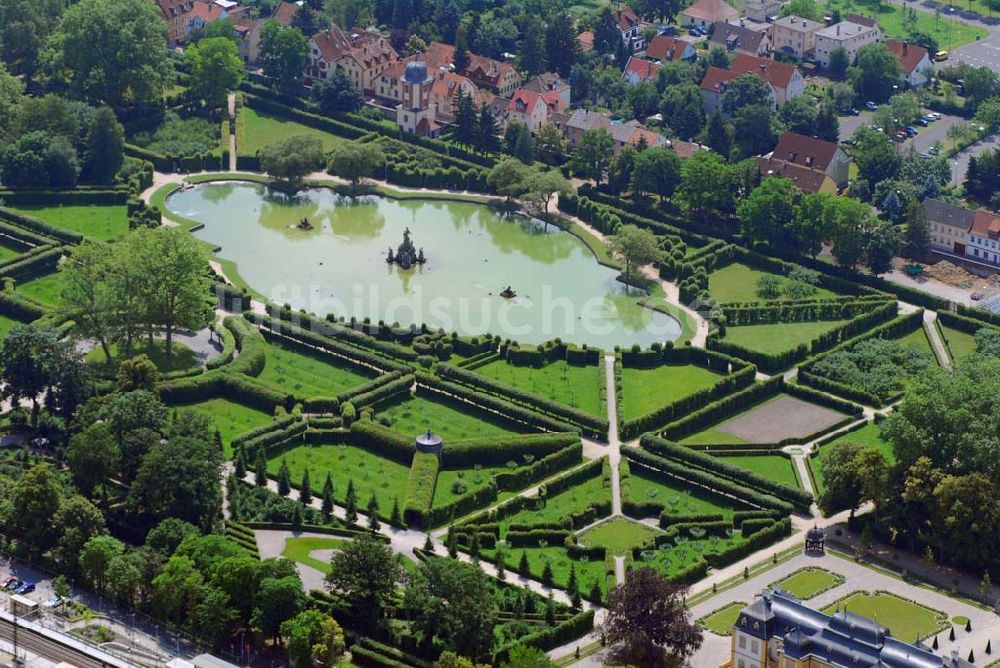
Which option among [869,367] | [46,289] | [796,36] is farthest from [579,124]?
[46,289]

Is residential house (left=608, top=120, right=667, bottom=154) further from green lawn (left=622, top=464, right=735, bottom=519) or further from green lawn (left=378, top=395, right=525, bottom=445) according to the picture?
green lawn (left=622, top=464, right=735, bottom=519)

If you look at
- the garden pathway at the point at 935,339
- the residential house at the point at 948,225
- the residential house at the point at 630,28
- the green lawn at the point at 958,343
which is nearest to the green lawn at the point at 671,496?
the garden pathway at the point at 935,339

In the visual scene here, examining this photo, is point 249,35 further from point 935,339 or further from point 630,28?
point 935,339

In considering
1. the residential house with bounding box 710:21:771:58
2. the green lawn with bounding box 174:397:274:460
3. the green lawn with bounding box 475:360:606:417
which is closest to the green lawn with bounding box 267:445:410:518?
the green lawn with bounding box 174:397:274:460

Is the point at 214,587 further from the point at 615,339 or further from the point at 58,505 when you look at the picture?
the point at 615,339

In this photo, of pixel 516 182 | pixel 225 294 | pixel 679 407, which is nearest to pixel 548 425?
pixel 679 407
